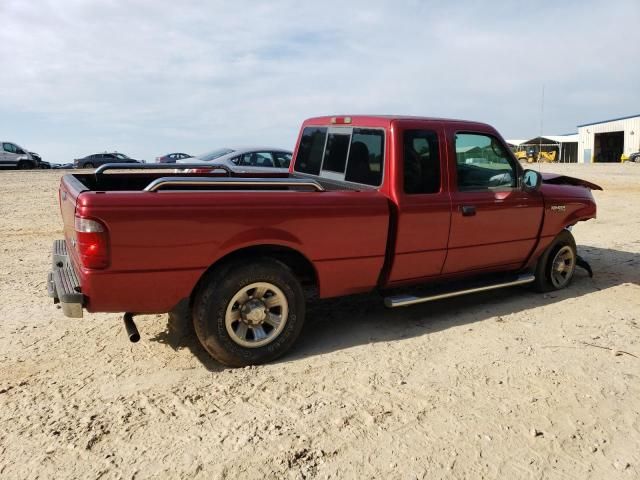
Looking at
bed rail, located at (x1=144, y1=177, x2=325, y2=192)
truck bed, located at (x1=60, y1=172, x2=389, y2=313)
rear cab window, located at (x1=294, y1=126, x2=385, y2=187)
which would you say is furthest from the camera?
rear cab window, located at (x1=294, y1=126, x2=385, y2=187)

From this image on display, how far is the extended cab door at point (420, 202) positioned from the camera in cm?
447

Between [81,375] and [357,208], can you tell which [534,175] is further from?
[81,375]

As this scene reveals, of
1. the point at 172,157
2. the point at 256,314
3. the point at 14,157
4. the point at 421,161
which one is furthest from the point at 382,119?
the point at 14,157

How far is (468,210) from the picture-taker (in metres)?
4.82

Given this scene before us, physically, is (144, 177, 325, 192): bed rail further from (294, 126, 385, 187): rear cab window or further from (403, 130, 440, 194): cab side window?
(403, 130, 440, 194): cab side window

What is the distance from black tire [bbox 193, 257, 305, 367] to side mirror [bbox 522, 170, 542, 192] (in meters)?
2.69

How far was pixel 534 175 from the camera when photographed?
A: 5258 mm

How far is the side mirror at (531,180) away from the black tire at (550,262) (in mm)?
883

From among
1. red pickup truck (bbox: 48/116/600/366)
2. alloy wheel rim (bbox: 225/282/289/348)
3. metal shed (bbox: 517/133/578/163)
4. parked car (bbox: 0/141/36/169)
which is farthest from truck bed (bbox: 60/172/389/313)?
metal shed (bbox: 517/133/578/163)

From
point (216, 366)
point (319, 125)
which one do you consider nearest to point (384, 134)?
point (319, 125)

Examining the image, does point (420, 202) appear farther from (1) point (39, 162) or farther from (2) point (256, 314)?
(1) point (39, 162)

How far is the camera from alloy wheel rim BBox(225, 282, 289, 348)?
12.8 ft

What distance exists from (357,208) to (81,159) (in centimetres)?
3811

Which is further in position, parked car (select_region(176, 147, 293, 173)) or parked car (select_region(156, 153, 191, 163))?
parked car (select_region(156, 153, 191, 163))
